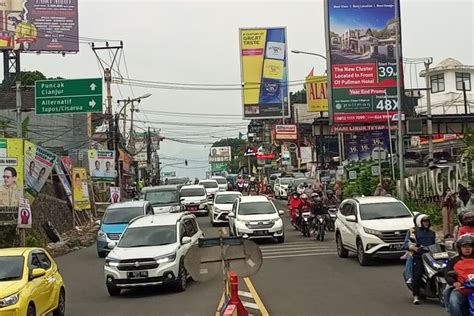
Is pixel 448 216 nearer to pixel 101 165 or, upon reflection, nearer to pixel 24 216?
pixel 24 216

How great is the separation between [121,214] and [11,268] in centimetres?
1326

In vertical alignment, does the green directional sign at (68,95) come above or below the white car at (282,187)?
above

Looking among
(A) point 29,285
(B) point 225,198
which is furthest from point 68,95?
(A) point 29,285

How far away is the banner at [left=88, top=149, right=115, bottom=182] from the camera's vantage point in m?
38.6

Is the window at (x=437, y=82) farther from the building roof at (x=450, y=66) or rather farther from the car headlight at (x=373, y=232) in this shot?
the car headlight at (x=373, y=232)

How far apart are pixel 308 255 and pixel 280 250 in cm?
198

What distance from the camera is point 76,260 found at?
23.1 metres

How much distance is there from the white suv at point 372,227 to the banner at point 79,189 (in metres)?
18.9

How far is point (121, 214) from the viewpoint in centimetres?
2403

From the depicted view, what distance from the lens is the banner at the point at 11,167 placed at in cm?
2339

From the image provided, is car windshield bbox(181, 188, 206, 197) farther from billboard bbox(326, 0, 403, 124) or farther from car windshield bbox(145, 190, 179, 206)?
billboard bbox(326, 0, 403, 124)

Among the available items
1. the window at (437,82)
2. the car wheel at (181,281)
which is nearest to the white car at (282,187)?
the window at (437,82)

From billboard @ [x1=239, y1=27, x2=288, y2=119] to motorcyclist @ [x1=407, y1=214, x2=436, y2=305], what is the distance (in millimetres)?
63832

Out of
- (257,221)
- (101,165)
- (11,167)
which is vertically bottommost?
(257,221)
